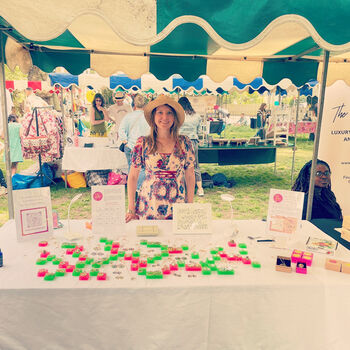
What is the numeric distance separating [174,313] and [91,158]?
4.53m

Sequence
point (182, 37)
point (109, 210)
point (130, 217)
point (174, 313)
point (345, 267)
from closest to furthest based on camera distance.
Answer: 1. point (174, 313)
2. point (345, 267)
3. point (109, 210)
4. point (130, 217)
5. point (182, 37)

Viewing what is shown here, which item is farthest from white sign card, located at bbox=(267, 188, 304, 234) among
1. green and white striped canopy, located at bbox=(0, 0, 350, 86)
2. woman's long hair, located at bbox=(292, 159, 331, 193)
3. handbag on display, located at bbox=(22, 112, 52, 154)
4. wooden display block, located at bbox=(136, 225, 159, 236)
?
handbag on display, located at bbox=(22, 112, 52, 154)

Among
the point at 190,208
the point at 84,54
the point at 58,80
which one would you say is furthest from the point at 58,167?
the point at 190,208

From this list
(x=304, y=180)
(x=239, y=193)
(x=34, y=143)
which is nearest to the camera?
(x=304, y=180)

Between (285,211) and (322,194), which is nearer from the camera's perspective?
(285,211)

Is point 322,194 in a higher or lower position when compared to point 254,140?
lower

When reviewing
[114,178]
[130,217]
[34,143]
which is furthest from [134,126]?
[130,217]

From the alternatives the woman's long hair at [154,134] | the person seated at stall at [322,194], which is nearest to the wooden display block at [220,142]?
the person seated at stall at [322,194]

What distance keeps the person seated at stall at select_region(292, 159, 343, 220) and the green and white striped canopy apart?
40.3 inches

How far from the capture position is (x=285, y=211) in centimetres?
181

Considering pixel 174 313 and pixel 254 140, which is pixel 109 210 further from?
pixel 254 140

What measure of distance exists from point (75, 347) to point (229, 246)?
0.94m

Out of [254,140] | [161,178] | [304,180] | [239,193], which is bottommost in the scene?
[239,193]

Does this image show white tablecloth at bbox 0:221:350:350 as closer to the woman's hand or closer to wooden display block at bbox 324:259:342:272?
wooden display block at bbox 324:259:342:272
